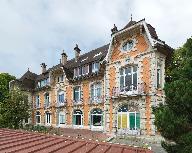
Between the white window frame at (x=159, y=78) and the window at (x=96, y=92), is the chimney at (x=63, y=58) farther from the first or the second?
the white window frame at (x=159, y=78)

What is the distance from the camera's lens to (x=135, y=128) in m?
22.3

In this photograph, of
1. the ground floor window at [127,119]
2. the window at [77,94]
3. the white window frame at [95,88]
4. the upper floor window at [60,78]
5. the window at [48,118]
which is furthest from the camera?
the window at [48,118]

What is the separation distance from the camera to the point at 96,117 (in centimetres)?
2838

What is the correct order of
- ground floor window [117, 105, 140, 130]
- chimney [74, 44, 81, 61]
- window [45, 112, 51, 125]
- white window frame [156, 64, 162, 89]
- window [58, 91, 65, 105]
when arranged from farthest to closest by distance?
1. window [45, 112, 51, 125]
2. chimney [74, 44, 81, 61]
3. window [58, 91, 65, 105]
4. ground floor window [117, 105, 140, 130]
5. white window frame [156, 64, 162, 89]

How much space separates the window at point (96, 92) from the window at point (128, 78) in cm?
480

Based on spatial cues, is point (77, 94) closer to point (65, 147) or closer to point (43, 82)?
point (43, 82)

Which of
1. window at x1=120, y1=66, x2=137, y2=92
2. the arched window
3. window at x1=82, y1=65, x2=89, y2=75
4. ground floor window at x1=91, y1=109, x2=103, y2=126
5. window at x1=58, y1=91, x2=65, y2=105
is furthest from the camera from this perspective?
window at x1=58, y1=91, x2=65, y2=105

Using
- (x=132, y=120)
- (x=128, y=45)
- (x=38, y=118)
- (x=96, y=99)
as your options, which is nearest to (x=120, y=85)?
(x=132, y=120)

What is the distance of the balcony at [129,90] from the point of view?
856 inches

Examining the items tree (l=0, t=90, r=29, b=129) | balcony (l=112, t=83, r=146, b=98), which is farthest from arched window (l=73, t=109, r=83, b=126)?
balcony (l=112, t=83, r=146, b=98)

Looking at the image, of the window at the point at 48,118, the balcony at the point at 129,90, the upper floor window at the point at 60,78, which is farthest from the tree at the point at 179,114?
the window at the point at 48,118

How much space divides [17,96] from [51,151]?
1073 inches

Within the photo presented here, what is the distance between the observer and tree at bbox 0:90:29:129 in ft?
94.3

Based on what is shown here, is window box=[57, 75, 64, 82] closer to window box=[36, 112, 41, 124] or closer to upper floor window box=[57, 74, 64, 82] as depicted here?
upper floor window box=[57, 74, 64, 82]
